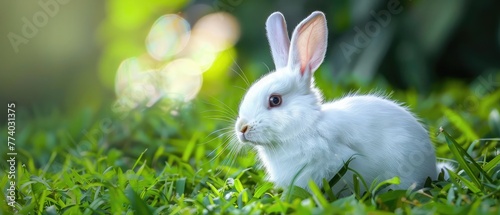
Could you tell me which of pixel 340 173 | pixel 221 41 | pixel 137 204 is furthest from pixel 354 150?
pixel 221 41

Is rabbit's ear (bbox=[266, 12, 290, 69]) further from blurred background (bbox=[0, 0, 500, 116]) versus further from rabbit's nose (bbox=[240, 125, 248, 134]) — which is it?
blurred background (bbox=[0, 0, 500, 116])

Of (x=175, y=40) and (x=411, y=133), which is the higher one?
(x=175, y=40)

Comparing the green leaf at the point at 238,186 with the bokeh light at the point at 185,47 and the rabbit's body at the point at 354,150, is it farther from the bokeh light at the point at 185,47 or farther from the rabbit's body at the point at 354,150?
the bokeh light at the point at 185,47

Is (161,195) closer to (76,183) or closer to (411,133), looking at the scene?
(76,183)

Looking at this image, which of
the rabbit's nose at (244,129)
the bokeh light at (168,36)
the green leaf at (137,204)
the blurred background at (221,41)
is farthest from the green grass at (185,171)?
the bokeh light at (168,36)

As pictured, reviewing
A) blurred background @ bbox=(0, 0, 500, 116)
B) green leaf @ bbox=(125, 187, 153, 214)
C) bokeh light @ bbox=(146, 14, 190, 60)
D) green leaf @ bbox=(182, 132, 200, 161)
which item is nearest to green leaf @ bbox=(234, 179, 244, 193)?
green leaf @ bbox=(125, 187, 153, 214)

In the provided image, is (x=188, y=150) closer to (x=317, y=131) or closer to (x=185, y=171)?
(x=185, y=171)

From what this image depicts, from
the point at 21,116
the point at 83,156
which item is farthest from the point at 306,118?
the point at 21,116
